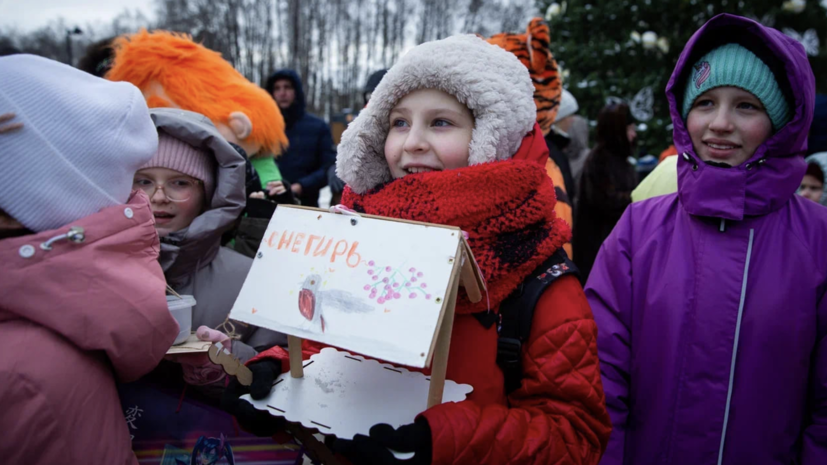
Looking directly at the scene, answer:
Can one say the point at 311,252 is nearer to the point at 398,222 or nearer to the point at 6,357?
the point at 398,222

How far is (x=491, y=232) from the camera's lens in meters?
1.30

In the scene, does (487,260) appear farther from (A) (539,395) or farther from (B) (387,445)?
(B) (387,445)

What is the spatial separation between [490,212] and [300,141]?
3.84 metres

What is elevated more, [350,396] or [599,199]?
[350,396]

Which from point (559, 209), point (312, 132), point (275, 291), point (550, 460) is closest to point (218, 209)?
point (275, 291)

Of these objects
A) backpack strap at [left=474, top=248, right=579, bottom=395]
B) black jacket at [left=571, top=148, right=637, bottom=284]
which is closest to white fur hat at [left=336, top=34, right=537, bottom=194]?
backpack strap at [left=474, top=248, right=579, bottom=395]

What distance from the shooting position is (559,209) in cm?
265

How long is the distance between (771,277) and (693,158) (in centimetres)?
46

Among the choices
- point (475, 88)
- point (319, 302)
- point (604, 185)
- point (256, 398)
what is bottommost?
point (604, 185)

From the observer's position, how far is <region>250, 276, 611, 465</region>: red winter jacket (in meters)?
1.11

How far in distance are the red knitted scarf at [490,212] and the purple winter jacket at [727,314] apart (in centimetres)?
61

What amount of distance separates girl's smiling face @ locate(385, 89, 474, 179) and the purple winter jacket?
783 millimetres

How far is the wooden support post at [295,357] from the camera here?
1.25 metres

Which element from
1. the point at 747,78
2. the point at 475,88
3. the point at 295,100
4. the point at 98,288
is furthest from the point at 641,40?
the point at 98,288
